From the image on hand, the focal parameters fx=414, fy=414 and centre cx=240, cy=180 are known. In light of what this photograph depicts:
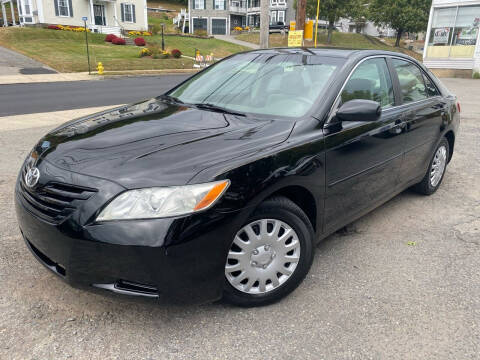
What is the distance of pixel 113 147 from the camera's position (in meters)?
2.53

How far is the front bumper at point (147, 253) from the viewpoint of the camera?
2.14 metres

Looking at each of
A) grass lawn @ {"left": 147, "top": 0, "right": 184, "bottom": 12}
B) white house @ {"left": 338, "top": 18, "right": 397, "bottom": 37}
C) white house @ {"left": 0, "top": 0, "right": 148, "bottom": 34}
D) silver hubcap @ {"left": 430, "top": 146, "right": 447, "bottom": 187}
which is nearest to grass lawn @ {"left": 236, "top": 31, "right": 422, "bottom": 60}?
white house @ {"left": 0, "top": 0, "right": 148, "bottom": 34}

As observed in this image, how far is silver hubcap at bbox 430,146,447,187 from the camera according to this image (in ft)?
15.6

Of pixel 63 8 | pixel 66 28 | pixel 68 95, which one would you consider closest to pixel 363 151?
pixel 68 95

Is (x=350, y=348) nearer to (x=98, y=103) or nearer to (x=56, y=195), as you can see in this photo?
(x=56, y=195)

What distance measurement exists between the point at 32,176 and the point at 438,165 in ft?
14.1

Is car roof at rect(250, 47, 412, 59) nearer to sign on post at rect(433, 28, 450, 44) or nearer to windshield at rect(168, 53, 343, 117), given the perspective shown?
windshield at rect(168, 53, 343, 117)

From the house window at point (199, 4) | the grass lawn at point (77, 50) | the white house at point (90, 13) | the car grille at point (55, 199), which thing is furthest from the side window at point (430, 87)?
the house window at point (199, 4)

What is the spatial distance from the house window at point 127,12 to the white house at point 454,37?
30.1 metres

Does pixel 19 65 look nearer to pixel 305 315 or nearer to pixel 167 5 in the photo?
pixel 305 315

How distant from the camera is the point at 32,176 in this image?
2.55 m

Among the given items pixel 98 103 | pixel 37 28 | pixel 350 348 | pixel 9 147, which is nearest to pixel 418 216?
pixel 350 348

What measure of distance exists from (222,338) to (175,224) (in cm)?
78

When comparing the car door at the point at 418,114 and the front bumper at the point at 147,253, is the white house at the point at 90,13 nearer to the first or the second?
the car door at the point at 418,114
